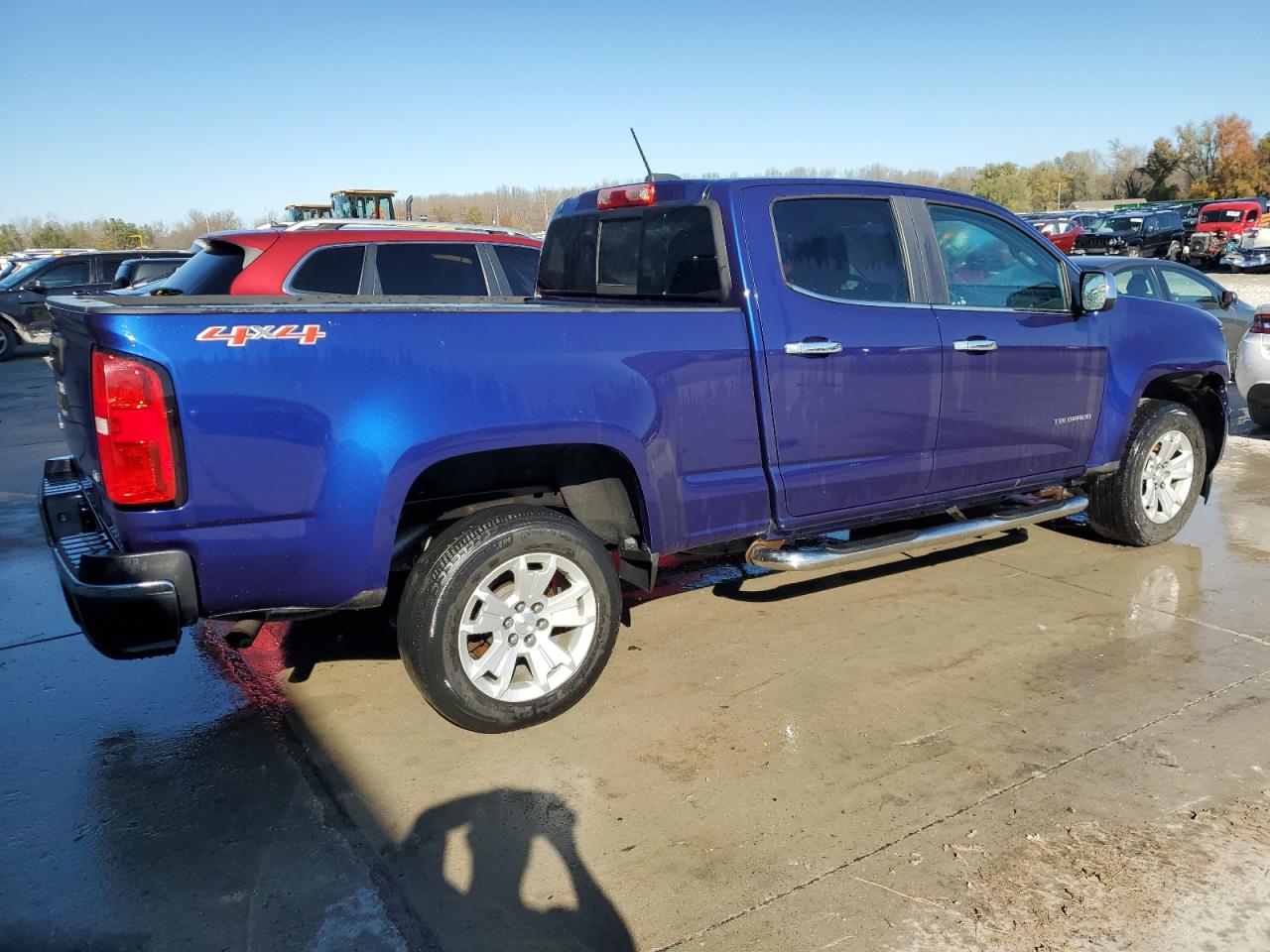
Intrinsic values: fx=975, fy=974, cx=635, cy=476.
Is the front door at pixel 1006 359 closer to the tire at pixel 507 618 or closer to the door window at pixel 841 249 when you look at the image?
the door window at pixel 841 249

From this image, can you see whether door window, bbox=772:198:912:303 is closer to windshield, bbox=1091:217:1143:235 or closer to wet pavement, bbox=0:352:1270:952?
wet pavement, bbox=0:352:1270:952

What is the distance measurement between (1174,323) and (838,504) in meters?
2.74

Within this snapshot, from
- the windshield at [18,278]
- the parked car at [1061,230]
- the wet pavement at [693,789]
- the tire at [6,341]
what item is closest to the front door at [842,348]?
the wet pavement at [693,789]

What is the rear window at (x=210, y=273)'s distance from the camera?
695 cm

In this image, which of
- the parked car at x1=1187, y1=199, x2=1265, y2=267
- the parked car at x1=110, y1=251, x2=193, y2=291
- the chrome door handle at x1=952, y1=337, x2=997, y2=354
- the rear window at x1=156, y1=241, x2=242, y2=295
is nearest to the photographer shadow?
the chrome door handle at x1=952, y1=337, x2=997, y2=354

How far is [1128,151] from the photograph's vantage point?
87438mm

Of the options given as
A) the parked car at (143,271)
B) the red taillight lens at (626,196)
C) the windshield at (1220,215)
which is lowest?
the parked car at (143,271)

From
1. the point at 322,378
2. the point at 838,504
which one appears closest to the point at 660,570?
the point at 838,504

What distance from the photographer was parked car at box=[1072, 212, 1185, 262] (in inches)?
1171

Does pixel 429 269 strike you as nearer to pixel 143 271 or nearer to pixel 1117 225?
pixel 143 271

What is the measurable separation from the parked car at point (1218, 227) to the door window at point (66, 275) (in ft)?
98.2

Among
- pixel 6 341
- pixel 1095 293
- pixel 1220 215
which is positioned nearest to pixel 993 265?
pixel 1095 293

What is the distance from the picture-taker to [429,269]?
757 centimetres

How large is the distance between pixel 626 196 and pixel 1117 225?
3149cm
